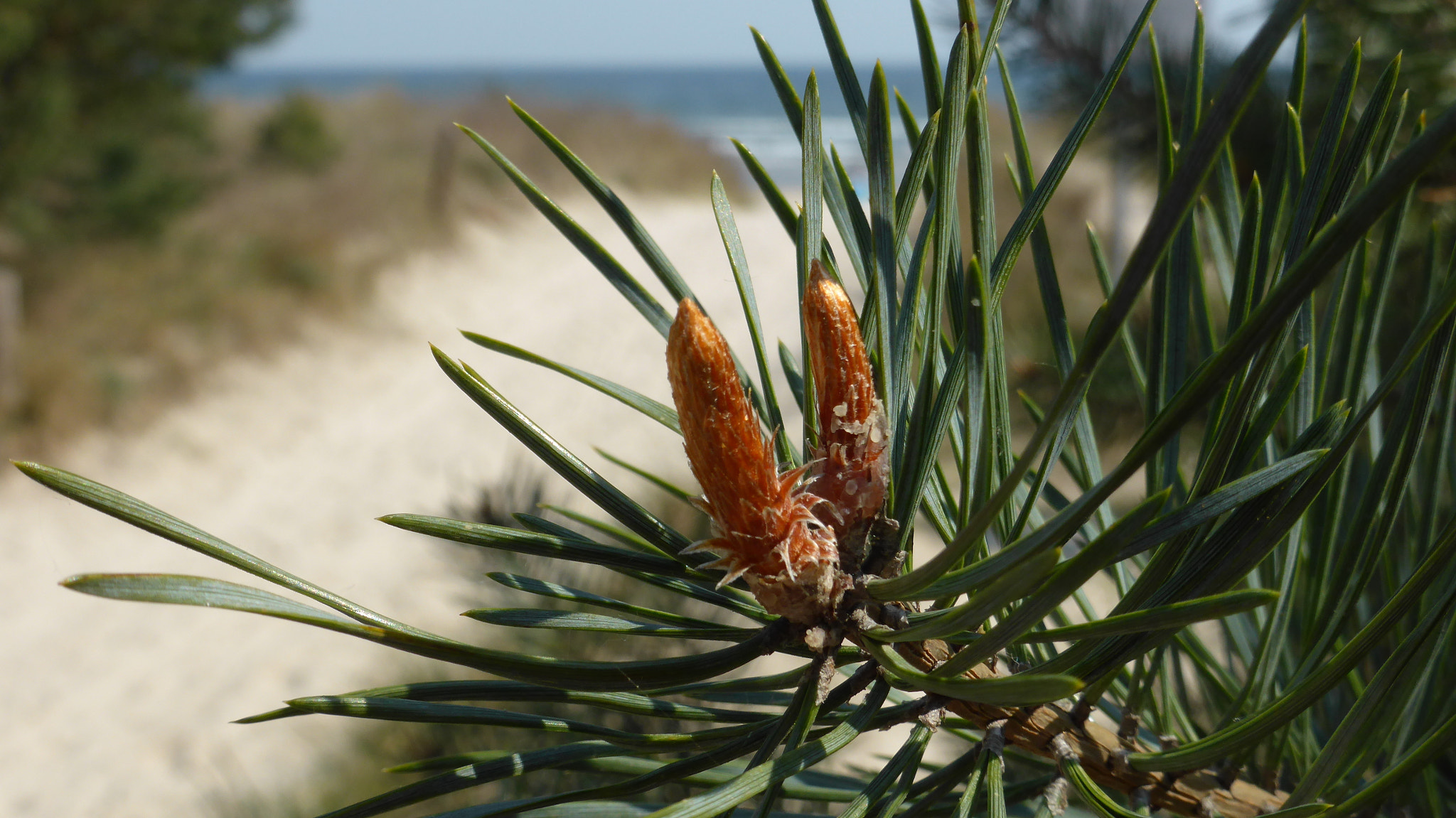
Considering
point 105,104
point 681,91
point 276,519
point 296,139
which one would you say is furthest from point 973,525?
point 681,91

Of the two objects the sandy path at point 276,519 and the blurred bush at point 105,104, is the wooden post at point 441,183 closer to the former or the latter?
the sandy path at point 276,519

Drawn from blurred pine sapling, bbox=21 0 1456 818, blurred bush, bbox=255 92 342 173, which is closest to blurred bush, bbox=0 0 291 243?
blurred bush, bbox=255 92 342 173

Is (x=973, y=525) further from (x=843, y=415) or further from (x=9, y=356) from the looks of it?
(x=9, y=356)

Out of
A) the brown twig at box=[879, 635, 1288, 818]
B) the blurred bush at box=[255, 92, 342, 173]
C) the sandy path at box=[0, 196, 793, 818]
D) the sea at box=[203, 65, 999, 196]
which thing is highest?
the sea at box=[203, 65, 999, 196]

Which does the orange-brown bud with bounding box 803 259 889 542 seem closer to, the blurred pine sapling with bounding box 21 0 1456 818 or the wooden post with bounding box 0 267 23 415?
the blurred pine sapling with bounding box 21 0 1456 818

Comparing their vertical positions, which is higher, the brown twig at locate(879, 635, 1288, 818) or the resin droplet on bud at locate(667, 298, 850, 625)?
the resin droplet on bud at locate(667, 298, 850, 625)

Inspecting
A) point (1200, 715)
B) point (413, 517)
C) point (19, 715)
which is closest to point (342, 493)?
point (19, 715)

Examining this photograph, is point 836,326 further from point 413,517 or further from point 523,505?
point 523,505
